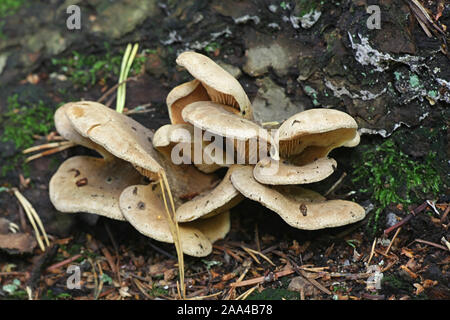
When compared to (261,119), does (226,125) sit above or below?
above

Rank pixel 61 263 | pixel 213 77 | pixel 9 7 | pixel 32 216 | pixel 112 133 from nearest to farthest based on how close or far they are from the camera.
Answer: pixel 213 77 < pixel 112 133 < pixel 61 263 < pixel 32 216 < pixel 9 7

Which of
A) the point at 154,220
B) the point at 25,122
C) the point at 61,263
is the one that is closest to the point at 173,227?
the point at 154,220

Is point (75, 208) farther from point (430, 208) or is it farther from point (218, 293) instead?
point (430, 208)

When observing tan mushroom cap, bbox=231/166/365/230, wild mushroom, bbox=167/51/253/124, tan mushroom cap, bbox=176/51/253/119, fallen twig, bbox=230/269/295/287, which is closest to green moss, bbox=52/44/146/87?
wild mushroom, bbox=167/51/253/124

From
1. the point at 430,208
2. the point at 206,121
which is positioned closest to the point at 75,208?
the point at 206,121

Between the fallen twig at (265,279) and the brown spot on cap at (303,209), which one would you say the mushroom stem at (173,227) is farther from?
the brown spot on cap at (303,209)

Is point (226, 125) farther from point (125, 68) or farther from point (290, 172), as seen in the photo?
point (125, 68)

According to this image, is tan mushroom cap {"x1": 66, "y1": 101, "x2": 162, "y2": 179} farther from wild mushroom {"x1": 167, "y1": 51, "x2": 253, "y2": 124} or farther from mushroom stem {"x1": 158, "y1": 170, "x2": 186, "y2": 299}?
wild mushroom {"x1": 167, "y1": 51, "x2": 253, "y2": 124}
